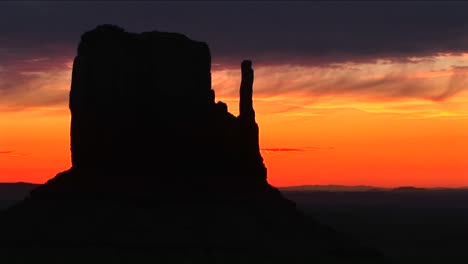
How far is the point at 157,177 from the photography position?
293ft

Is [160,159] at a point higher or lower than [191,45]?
lower

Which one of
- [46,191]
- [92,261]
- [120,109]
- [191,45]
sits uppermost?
[191,45]

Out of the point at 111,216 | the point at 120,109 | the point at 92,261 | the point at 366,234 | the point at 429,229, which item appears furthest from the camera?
the point at 429,229

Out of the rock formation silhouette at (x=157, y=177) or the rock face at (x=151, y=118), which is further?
the rock face at (x=151, y=118)

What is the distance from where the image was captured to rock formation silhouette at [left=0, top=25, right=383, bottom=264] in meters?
83.8

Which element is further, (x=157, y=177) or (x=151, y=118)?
(x=151, y=118)

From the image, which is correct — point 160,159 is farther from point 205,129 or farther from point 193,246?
point 193,246

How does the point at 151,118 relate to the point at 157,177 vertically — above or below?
above

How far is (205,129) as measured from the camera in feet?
296

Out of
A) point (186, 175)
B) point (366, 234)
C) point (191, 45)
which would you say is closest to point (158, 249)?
point (186, 175)

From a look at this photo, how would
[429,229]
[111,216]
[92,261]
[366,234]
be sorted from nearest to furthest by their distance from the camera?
[92,261] < [111,216] < [366,234] < [429,229]

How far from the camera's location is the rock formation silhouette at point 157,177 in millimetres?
83812

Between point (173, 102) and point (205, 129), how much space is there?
354 centimetres

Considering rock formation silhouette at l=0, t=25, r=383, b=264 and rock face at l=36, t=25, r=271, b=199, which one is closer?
rock formation silhouette at l=0, t=25, r=383, b=264
